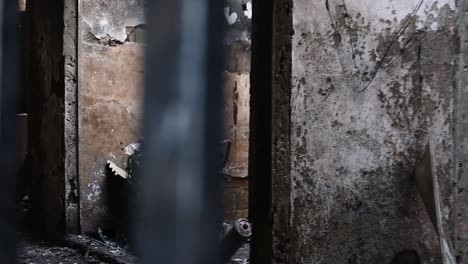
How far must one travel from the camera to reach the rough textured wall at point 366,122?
219 cm

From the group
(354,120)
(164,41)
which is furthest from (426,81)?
(164,41)

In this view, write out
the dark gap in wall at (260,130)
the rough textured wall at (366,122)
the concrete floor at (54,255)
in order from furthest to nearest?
the concrete floor at (54,255) < the dark gap in wall at (260,130) < the rough textured wall at (366,122)

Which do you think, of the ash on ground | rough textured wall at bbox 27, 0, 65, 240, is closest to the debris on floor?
the ash on ground

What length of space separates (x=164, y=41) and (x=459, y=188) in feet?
6.17

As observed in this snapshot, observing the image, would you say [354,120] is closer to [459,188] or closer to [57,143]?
[459,188]

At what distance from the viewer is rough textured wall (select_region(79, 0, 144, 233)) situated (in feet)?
14.3

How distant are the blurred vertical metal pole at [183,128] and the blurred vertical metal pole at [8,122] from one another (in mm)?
270

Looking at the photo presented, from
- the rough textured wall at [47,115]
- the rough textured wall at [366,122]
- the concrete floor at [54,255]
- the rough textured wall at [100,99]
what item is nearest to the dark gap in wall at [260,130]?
the rough textured wall at [366,122]

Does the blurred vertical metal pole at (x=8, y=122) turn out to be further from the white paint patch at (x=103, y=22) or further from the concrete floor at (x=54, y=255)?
the white paint patch at (x=103, y=22)

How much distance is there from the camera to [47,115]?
4586 mm

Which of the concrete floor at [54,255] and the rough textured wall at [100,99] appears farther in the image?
the rough textured wall at [100,99]

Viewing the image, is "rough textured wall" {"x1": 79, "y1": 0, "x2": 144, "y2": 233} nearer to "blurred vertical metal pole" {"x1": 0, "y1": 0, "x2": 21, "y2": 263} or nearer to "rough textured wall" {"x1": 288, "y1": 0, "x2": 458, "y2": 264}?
"rough textured wall" {"x1": 288, "y1": 0, "x2": 458, "y2": 264}

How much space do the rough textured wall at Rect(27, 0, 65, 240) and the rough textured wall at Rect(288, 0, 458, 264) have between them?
2576 mm

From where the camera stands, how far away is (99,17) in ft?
14.4
